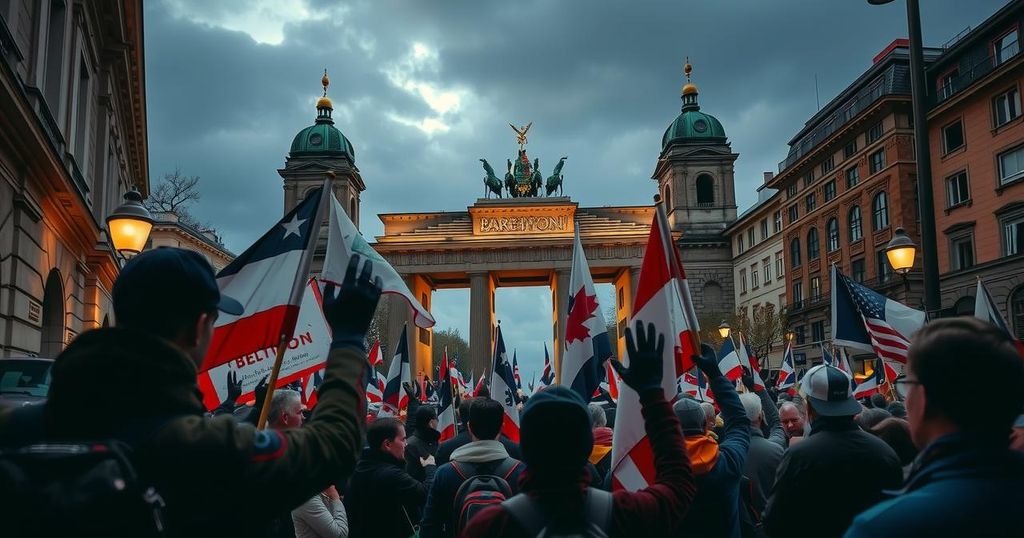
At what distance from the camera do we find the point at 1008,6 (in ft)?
109

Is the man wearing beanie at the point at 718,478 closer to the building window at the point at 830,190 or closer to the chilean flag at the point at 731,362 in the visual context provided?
the chilean flag at the point at 731,362

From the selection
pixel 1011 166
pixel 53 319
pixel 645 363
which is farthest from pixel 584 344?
pixel 1011 166

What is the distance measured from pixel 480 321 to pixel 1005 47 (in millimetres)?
34555

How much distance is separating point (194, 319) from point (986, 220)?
4001 cm

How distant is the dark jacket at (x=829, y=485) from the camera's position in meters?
3.49

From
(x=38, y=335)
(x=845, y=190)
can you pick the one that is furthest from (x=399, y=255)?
(x=38, y=335)

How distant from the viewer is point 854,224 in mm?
46531

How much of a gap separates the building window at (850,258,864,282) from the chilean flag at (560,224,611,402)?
4436 cm

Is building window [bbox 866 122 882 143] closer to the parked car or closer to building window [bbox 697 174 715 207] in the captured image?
building window [bbox 697 174 715 207]

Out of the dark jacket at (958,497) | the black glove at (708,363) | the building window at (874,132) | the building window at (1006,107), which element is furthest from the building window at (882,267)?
the dark jacket at (958,497)

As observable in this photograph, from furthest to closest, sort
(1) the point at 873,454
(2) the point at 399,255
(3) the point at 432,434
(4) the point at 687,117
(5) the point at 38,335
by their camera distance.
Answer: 1. (4) the point at 687,117
2. (2) the point at 399,255
3. (5) the point at 38,335
4. (3) the point at 432,434
5. (1) the point at 873,454

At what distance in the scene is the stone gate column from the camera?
5325 centimetres

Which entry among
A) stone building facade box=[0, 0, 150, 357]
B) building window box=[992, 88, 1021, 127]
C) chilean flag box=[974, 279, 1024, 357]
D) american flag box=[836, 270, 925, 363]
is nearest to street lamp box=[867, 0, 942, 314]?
american flag box=[836, 270, 925, 363]

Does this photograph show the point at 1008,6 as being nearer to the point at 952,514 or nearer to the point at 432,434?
the point at 432,434
